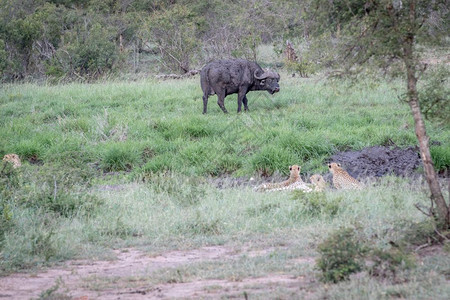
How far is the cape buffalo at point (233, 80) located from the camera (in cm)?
1556

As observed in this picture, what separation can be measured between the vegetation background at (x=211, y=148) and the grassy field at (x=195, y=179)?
32 mm

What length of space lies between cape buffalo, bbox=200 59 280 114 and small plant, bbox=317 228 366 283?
10113 millimetres

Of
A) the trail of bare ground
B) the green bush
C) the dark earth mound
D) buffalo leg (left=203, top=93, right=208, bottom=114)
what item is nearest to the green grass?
buffalo leg (left=203, top=93, right=208, bottom=114)

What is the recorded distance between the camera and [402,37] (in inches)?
250

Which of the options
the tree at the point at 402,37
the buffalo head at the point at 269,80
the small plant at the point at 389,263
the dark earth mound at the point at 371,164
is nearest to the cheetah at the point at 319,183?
the dark earth mound at the point at 371,164

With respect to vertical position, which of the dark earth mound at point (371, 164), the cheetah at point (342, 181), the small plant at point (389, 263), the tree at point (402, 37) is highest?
the tree at point (402, 37)

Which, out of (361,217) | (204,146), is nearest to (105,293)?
(361,217)

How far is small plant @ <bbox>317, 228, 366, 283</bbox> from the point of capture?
510cm

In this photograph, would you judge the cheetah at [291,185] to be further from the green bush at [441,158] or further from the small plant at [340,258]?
the small plant at [340,258]

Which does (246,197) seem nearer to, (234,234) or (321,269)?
(234,234)

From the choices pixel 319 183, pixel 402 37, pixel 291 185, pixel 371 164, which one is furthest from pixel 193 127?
pixel 402 37

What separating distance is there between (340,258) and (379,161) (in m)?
7.11

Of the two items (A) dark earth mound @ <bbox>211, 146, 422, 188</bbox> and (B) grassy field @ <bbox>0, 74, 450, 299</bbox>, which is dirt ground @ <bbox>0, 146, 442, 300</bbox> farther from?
(A) dark earth mound @ <bbox>211, 146, 422, 188</bbox>

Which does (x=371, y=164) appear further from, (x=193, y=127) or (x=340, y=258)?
(x=340, y=258)
